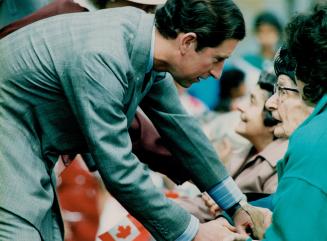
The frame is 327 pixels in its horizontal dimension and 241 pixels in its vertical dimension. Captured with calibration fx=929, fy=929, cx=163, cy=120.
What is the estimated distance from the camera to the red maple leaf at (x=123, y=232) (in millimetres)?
4266

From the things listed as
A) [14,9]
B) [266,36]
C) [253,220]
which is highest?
[14,9]

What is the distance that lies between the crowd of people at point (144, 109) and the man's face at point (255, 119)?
79 cm

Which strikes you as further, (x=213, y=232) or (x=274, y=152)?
(x=274, y=152)

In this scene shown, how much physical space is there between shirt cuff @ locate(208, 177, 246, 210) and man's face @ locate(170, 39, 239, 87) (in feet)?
2.12

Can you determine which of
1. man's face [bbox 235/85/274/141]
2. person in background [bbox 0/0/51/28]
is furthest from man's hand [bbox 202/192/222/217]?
person in background [bbox 0/0/51/28]

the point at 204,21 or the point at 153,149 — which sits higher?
the point at 204,21

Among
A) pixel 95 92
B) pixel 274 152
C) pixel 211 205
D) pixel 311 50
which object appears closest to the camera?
pixel 311 50

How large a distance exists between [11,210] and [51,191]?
23 centimetres

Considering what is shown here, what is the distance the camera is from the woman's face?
4.16 m

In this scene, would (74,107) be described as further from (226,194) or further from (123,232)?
(226,194)

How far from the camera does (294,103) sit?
14.0ft

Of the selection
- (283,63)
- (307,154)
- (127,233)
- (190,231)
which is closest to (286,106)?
(283,63)

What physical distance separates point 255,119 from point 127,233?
1.32 m

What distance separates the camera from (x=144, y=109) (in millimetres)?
4328
